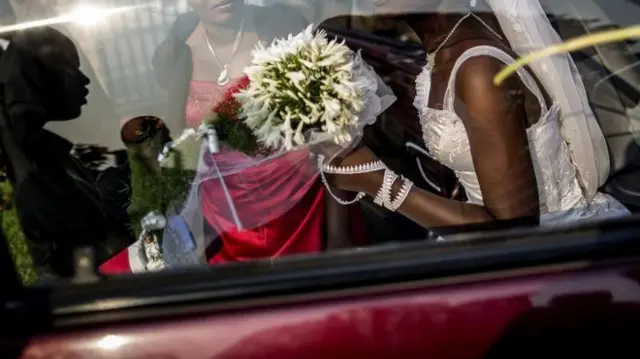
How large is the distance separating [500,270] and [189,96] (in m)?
1.02

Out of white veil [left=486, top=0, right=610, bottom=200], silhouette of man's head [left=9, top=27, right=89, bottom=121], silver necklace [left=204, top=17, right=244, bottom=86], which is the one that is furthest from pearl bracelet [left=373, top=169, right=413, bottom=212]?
silhouette of man's head [left=9, top=27, right=89, bottom=121]

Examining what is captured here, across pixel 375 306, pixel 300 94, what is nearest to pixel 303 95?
pixel 300 94

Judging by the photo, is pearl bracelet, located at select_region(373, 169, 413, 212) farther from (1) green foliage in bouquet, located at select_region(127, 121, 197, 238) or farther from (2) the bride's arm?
(1) green foliage in bouquet, located at select_region(127, 121, 197, 238)

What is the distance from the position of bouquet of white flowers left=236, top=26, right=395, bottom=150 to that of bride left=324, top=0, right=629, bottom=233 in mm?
128

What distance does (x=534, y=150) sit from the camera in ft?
6.48

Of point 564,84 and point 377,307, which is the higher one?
point 564,84

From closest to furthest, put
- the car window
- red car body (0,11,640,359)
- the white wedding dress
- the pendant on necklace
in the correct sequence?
red car body (0,11,640,359)
the car window
the white wedding dress
the pendant on necklace

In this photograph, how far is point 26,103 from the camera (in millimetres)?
1800

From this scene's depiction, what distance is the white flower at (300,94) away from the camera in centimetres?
182

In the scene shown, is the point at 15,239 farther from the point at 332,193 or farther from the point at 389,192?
the point at 389,192

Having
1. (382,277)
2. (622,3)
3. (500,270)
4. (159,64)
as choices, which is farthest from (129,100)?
(622,3)

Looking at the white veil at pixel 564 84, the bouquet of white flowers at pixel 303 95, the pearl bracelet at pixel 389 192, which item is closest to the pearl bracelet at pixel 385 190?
the pearl bracelet at pixel 389 192

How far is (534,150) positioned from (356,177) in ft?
1.54

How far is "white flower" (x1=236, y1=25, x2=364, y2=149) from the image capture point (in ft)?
5.96
